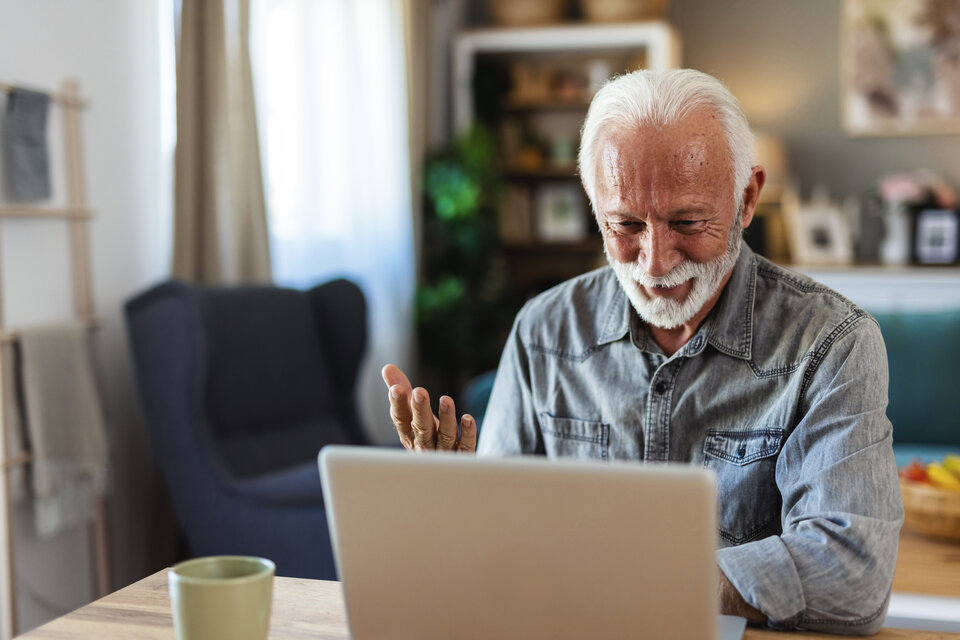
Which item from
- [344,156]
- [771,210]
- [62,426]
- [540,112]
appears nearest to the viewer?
[62,426]

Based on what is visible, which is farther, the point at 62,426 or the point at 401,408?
the point at 62,426

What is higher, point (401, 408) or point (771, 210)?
point (771, 210)

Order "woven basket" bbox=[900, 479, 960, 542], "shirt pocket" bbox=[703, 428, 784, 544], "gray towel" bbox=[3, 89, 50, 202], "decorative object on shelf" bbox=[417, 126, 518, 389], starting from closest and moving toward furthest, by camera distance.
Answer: "shirt pocket" bbox=[703, 428, 784, 544] < "woven basket" bbox=[900, 479, 960, 542] < "gray towel" bbox=[3, 89, 50, 202] < "decorative object on shelf" bbox=[417, 126, 518, 389]

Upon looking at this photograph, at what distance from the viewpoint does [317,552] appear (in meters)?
2.41

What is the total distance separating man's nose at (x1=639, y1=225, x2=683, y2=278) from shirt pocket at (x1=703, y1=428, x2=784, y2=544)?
226 mm

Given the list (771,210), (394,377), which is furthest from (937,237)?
(394,377)

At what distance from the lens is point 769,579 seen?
97cm

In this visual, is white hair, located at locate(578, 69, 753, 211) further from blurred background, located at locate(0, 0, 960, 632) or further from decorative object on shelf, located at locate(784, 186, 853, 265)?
decorative object on shelf, located at locate(784, 186, 853, 265)

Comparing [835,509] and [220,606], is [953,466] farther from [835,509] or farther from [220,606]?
[220,606]

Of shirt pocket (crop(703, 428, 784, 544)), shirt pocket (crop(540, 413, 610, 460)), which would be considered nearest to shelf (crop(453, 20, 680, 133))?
shirt pocket (crop(540, 413, 610, 460))

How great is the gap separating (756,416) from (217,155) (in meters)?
2.10

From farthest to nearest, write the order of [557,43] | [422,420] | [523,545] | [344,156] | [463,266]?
[557,43] → [463,266] → [344,156] → [422,420] → [523,545]

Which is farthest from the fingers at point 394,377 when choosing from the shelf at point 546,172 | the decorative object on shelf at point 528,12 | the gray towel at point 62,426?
the decorative object on shelf at point 528,12

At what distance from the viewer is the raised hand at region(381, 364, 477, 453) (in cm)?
102
